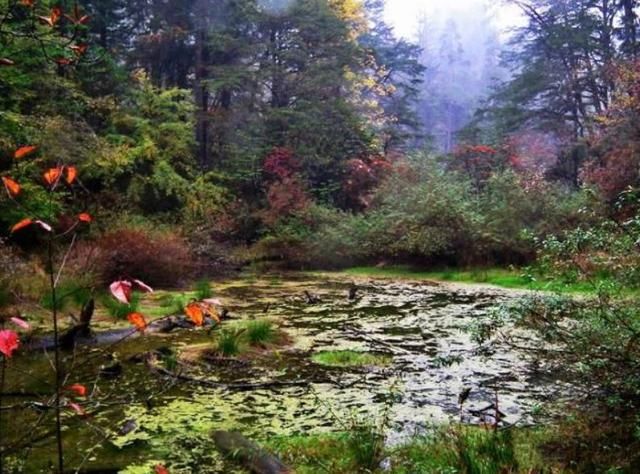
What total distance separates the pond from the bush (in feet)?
10.8

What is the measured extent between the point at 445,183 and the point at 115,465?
1623 cm

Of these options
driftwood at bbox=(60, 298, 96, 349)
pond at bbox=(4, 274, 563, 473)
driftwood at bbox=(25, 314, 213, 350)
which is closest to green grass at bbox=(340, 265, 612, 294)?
pond at bbox=(4, 274, 563, 473)

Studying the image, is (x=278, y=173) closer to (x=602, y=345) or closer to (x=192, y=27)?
(x=192, y=27)

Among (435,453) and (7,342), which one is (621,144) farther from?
(7,342)

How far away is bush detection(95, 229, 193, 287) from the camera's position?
11.4m

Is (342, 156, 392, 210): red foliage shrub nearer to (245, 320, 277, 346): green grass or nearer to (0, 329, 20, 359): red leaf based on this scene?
(245, 320, 277, 346): green grass

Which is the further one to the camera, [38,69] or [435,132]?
[435,132]

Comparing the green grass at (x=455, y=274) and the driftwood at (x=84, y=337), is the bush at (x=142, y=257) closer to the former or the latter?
the driftwood at (x=84, y=337)

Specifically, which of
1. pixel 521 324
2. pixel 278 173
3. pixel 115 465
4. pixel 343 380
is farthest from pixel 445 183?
pixel 115 465

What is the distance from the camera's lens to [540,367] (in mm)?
6484

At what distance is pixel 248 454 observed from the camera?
12.8 feet

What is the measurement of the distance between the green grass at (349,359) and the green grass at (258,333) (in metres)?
0.80

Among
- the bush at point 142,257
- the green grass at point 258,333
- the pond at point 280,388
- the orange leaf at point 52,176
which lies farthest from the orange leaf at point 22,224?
the bush at point 142,257

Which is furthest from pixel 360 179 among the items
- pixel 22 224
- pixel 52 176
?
pixel 22 224
